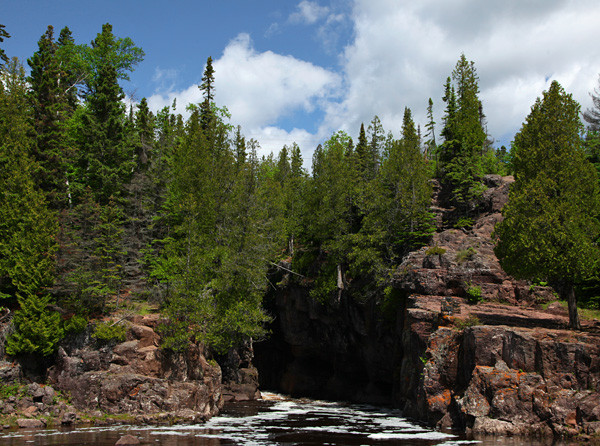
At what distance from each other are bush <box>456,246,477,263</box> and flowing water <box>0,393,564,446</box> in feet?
40.6

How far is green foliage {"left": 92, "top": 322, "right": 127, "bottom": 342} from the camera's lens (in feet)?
104

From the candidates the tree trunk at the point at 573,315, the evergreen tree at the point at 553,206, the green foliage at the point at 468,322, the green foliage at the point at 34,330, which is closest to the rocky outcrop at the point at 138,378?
the green foliage at the point at 34,330

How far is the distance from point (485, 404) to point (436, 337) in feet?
18.7

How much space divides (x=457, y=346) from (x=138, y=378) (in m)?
20.1

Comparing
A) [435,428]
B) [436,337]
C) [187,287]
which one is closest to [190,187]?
[187,287]

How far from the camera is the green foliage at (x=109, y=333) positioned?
104 feet

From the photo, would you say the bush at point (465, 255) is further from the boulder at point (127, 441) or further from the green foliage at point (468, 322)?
the boulder at point (127, 441)

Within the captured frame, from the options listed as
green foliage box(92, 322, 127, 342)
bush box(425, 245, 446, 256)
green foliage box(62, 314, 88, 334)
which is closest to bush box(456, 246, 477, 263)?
bush box(425, 245, 446, 256)

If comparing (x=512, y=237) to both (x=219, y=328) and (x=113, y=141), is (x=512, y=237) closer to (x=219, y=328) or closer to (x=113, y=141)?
(x=219, y=328)

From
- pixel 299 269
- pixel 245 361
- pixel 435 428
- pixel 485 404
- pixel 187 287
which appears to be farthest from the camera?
pixel 299 269

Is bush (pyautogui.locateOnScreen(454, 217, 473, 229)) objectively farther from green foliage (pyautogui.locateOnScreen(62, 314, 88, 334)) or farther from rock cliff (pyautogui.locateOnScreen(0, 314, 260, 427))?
green foliage (pyautogui.locateOnScreen(62, 314, 88, 334))

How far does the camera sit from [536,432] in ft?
67.7

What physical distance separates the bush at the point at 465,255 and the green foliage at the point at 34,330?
30.2 m

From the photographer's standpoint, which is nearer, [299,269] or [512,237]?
[512,237]
